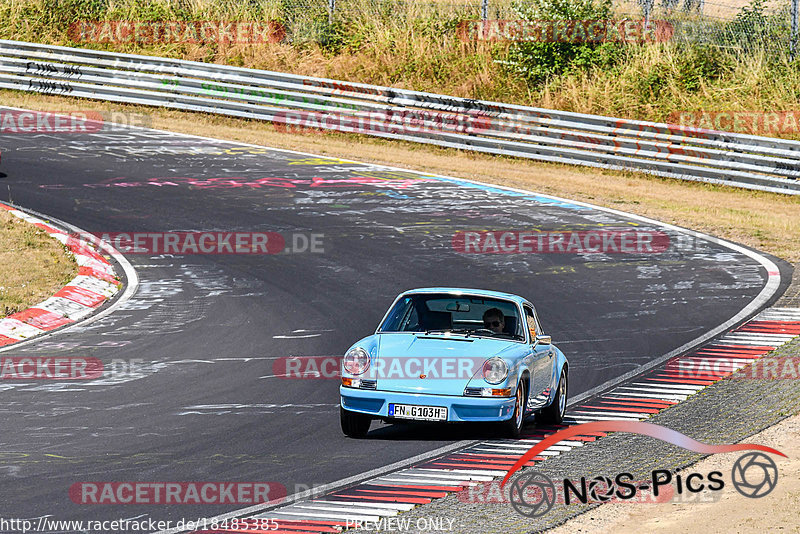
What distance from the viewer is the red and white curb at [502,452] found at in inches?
309

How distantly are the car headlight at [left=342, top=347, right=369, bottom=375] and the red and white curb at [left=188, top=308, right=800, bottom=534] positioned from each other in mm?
1065

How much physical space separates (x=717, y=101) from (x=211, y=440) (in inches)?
857

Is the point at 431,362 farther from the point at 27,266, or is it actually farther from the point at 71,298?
the point at 27,266

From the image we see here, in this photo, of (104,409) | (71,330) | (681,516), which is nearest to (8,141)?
(71,330)

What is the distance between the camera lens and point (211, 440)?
31.2 ft

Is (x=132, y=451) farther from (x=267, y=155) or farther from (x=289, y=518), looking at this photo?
(x=267, y=155)

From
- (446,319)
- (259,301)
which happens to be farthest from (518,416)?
(259,301)

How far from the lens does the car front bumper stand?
373 inches

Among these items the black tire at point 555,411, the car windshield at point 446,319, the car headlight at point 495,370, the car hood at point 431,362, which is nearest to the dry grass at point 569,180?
the black tire at point 555,411

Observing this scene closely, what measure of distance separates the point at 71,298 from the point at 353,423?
689cm

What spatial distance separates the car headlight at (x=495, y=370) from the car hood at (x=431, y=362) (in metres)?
0.06

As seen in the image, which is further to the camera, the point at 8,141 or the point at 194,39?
the point at 194,39

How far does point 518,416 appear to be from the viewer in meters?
9.85

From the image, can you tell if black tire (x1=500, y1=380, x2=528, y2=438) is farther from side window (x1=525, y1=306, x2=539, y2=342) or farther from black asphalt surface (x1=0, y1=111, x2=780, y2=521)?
side window (x1=525, y1=306, x2=539, y2=342)
